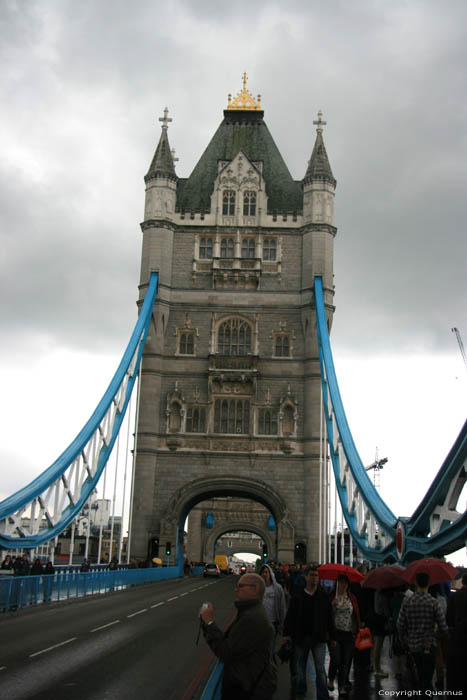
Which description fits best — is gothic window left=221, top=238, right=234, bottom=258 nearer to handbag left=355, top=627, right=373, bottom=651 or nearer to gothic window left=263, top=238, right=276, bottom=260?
gothic window left=263, top=238, right=276, bottom=260

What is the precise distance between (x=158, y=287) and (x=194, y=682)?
3655 cm

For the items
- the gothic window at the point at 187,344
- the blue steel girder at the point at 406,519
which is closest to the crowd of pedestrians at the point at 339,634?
the blue steel girder at the point at 406,519

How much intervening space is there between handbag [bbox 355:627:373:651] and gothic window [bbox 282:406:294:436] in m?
32.0

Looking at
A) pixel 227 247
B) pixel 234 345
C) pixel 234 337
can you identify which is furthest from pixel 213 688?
pixel 227 247

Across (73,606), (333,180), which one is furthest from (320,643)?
(333,180)

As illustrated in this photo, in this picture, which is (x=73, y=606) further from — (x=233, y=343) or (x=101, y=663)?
(x=233, y=343)

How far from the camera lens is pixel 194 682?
10773 millimetres

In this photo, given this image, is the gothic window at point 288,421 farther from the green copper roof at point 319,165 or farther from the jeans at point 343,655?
the jeans at point 343,655

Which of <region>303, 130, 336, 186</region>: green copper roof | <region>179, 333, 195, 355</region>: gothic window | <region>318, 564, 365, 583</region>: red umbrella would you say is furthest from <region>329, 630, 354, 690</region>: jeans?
<region>303, 130, 336, 186</region>: green copper roof

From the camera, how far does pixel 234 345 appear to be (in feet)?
151

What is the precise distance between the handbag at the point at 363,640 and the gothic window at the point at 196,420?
3280 cm

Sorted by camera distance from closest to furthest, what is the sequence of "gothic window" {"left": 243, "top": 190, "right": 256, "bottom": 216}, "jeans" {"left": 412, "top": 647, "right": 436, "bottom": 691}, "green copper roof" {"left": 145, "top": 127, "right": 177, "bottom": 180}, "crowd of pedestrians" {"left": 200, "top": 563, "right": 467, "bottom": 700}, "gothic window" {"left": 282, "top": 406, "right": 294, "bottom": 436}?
"crowd of pedestrians" {"left": 200, "top": 563, "right": 467, "bottom": 700} → "jeans" {"left": 412, "top": 647, "right": 436, "bottom": 691} → "gothic window" {"left": 282, "top": 406, "right": 294, "bottom": 436} → "green copper roof" {"left": 145, "top": 127, "right": 177, "bottom": 180} → "gothic window" {"left": 243, "top": 190, "right": 256, "bottom": 216}

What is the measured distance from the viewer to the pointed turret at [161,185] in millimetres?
48188

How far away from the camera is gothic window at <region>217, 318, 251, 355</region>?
4591 cm
